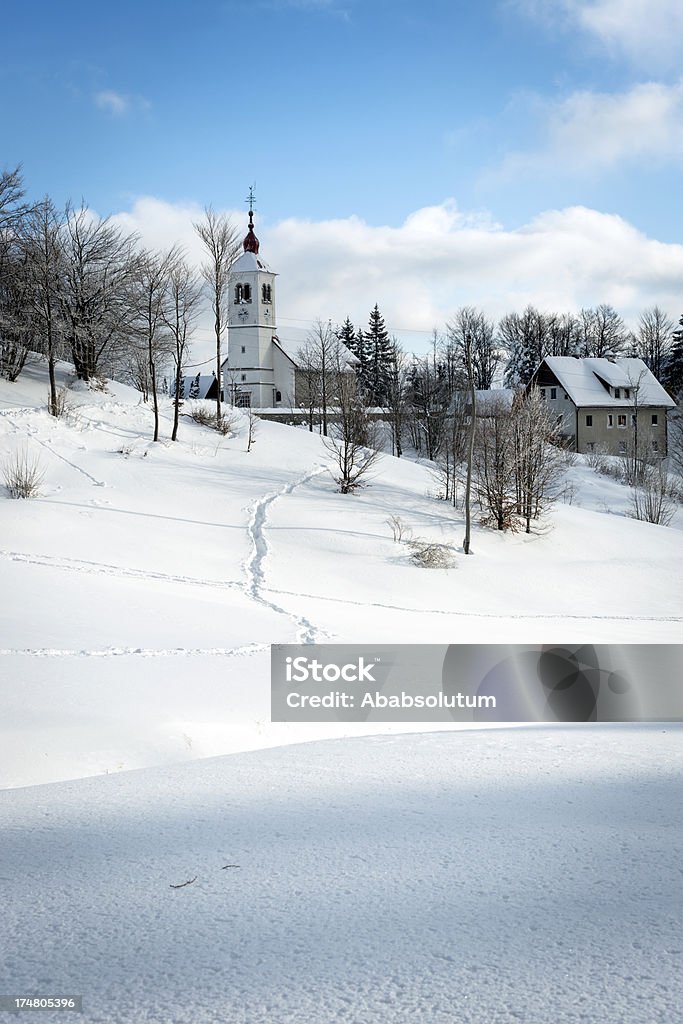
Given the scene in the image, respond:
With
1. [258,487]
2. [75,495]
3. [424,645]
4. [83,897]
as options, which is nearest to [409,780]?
[83,897]

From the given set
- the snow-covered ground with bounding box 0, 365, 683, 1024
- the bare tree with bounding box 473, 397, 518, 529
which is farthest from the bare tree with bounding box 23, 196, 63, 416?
the snow-covered ground with bounding box 0, 365, 683, 1024

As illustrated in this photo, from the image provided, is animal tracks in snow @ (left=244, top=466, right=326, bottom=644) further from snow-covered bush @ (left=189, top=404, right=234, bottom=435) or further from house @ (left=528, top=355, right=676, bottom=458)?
house @ (left=528, top=355, right=676, bottom=458)

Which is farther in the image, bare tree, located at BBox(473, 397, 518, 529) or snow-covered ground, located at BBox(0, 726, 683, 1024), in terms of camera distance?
bare tree, located at BBox(473, 397, 518, 529)

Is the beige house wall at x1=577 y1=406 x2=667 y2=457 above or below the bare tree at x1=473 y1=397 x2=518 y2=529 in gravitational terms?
above

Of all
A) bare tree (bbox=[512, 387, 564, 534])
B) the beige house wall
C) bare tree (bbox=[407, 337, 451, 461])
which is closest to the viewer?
bare tree (bbox=[512, 387, 564, 534])

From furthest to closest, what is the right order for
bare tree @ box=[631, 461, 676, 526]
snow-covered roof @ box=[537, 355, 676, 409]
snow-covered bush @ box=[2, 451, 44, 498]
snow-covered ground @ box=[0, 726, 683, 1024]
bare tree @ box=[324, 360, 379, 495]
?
snow-covered roof @ box=[537, 355, 676, 409]
bare tree @ box=[631, 461, 676, 526]
bare tree @ box=[324, 360, 379, 495]
snow-covered bush @ box=[2, 451, 44, 498]
snow-covered ground @ box=[0, 726, 683, 1024]

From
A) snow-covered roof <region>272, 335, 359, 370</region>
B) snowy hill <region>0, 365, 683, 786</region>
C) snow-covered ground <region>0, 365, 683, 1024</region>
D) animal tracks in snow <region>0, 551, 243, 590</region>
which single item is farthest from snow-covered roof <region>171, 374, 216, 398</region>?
snow-covered ground <region>0, 365, 683, 1024</region>

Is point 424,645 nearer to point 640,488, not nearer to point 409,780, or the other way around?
point 409,780

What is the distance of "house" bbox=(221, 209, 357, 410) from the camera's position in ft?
237

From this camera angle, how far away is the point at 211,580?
64.5ft

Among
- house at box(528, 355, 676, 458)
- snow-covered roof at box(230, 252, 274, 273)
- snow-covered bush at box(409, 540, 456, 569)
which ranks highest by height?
snow-covered roof at box(230, 252, 274, 273)

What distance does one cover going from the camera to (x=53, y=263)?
121ft

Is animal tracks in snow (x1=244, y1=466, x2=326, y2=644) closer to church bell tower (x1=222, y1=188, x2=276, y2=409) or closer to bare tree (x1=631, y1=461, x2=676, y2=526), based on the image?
bare tree (x1=631, y1=461, x2=676, y2=526)

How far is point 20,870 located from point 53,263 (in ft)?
123
